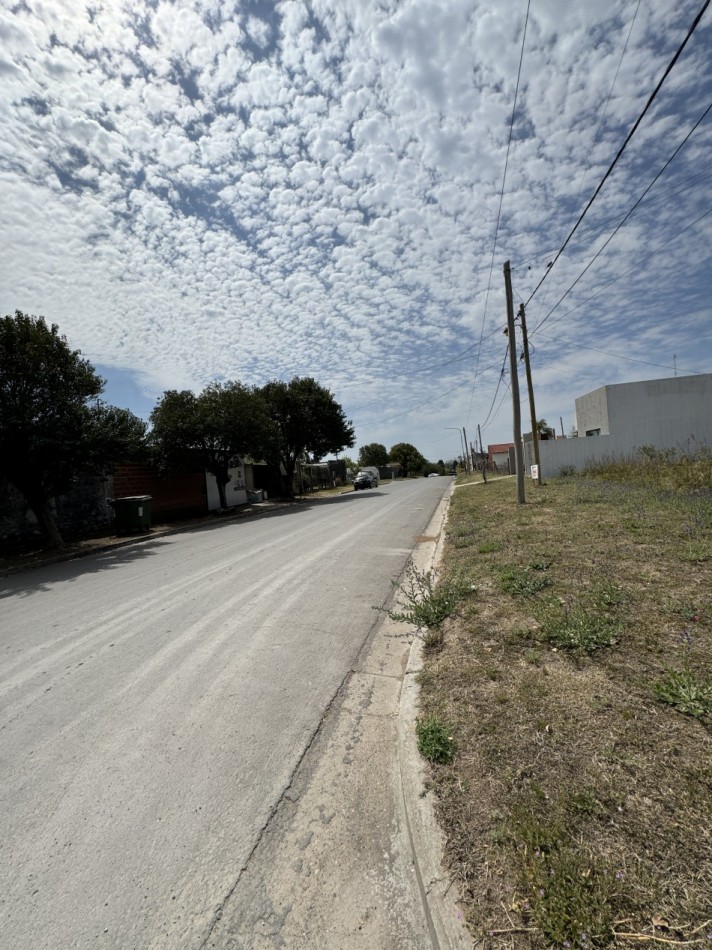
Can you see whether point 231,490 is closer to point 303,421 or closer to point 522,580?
point 303,421

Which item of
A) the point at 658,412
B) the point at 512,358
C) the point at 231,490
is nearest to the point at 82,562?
the point at 512,358

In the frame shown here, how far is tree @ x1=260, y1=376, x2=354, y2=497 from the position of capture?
105ft

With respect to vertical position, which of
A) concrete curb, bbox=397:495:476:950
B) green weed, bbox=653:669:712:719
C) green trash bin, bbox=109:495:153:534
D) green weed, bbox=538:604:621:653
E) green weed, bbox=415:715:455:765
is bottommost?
concrete curb, bbox=397:495:476:950

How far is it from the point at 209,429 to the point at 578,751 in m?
19.9

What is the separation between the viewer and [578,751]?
2.48m

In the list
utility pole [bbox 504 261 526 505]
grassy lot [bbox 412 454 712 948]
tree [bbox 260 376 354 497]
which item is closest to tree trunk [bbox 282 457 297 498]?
tree [bbox 260 376 354 497]

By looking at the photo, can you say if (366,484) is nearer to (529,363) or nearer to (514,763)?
(529,363)

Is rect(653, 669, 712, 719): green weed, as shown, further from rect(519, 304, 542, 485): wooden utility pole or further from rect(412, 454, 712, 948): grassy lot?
rect(519, 304, 542, 485): wooden utility pole

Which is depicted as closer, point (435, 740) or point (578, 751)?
point (578, 751)

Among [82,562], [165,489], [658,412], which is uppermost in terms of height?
[658,412]

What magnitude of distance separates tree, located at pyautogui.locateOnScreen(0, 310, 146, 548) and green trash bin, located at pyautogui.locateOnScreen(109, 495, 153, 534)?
219 cm

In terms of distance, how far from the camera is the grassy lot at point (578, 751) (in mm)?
1695

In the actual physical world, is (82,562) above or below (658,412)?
below

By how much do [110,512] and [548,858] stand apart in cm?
1961
